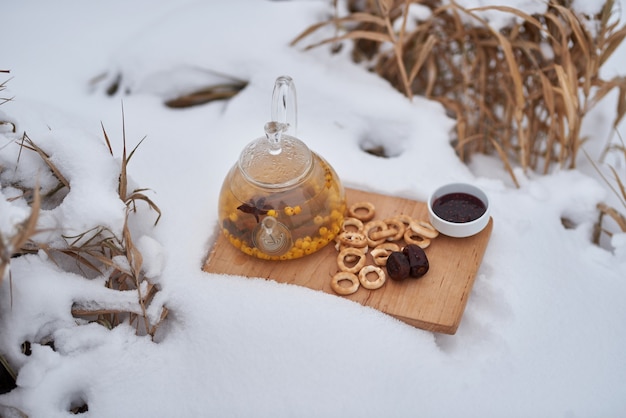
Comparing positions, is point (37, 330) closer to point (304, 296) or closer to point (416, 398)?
point (304, 296)

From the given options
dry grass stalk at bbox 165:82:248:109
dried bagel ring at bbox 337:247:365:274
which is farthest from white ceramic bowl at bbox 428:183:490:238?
dry grass stalk at bbox 165:82:248:109

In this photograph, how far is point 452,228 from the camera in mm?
1616

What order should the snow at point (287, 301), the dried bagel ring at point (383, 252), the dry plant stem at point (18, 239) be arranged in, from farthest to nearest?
1. the dried bagel ring at point (383, 252)
2. the snow at point (287, 301)
3. the dry plant stem at point (18, 239)

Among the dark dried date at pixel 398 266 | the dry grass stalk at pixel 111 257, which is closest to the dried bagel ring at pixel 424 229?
the dark dried date at pixel 398 266

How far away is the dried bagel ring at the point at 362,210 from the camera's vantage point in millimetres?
1715

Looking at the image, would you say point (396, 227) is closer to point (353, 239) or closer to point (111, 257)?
point (353, 239)

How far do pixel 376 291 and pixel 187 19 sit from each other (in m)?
1.30

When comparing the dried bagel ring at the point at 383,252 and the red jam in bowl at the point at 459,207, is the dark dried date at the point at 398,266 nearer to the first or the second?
the dried bagel ring at the point at 383,252

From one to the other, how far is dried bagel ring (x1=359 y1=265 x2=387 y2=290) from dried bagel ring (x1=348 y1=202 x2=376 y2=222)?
0.18 m

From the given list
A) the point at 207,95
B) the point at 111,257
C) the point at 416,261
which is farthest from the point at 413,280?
the point at 207,95

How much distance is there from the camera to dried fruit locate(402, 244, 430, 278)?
5.00 feet

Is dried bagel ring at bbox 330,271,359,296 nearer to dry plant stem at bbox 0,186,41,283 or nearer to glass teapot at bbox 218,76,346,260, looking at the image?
glass teapot at bbox 218,76,346,260

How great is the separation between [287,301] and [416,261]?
33 cm

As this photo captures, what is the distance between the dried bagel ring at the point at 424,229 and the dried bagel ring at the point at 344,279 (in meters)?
0.22
